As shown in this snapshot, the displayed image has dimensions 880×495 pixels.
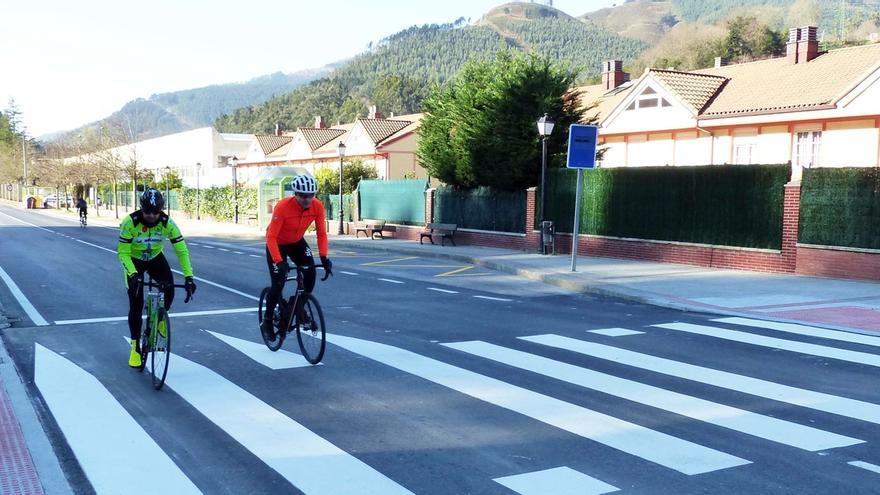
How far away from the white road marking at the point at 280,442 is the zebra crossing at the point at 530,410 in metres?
0.01

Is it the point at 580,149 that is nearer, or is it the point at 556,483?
the point at 556,483

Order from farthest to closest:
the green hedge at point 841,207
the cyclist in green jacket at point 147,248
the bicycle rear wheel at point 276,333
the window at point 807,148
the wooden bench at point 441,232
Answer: the window at point 807,148 < the wooden bench at point 441,232 < the green hedge at point 841,207 < the bicycle rear wheel at point 276,333 < the cyclist in green jacket at point 147,248

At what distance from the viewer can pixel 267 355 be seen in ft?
29.2

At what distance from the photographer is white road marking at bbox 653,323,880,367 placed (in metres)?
8.96

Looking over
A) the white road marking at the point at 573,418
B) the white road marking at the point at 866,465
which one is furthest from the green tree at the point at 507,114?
the white road marking at the point at 866,465

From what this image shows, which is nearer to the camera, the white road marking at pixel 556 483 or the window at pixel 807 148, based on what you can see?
the white road marking at pixel 556 483

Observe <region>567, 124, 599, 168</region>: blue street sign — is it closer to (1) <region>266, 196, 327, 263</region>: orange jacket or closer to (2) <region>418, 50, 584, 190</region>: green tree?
(2) <region>418, 50, 584, 190</region>: green tree

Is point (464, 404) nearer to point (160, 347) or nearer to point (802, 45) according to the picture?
point (160, 347)

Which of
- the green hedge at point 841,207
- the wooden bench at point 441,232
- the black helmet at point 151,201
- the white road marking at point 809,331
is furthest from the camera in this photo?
the wooden bench at point 441,232

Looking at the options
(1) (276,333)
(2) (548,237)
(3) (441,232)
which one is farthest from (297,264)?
(3) (441,232)

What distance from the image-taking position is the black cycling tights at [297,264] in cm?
852

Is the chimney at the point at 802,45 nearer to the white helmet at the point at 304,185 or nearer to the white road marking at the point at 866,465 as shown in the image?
the white helmet at the point at 304,185

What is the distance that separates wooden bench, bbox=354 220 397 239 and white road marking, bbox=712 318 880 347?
2118 cm

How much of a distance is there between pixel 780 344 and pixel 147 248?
285 inches
